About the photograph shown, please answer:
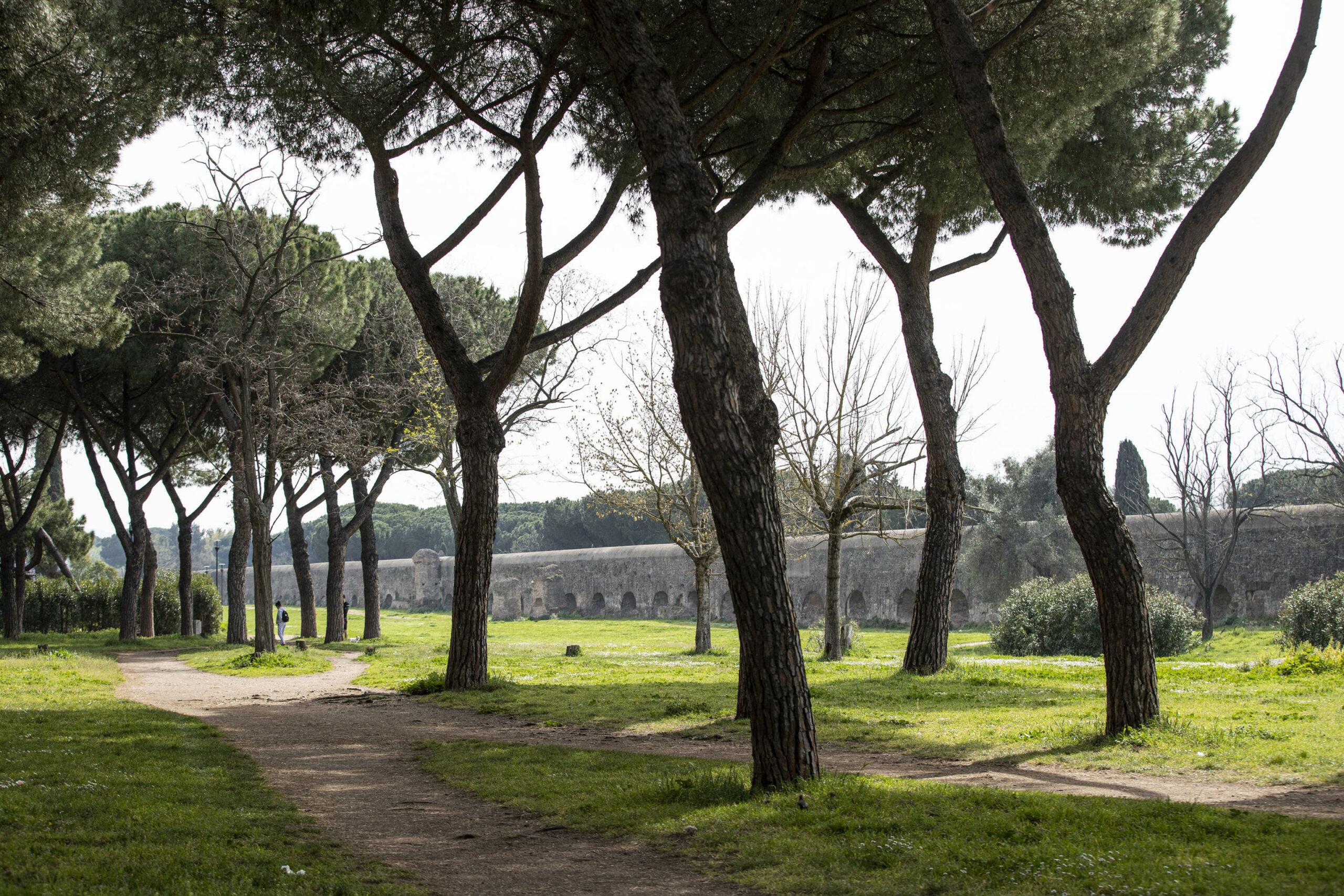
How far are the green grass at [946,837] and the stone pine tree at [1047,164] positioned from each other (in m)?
6.88

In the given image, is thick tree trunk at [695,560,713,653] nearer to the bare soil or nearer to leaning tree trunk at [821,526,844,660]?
leaning tree trunk at [821,526,844,660]

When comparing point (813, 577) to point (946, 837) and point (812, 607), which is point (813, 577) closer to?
point (812, 607)

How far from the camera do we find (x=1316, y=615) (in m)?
14.8

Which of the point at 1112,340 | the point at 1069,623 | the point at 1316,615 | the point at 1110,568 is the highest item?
the point at 1112,340

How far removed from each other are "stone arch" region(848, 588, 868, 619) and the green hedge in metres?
17.8

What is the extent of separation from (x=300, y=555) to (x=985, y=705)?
1719cm

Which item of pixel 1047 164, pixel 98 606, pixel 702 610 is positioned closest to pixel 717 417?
pixel 1047 164

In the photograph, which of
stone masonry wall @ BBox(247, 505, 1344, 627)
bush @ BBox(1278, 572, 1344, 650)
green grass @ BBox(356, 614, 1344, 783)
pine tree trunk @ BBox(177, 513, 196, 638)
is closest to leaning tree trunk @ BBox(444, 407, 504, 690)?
green grass @ BBox(356, 614, 1344, 783)

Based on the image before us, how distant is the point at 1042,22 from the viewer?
9352 mm

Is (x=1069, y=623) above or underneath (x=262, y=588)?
underneath

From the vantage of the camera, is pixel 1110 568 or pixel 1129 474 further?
pixel 1129 474

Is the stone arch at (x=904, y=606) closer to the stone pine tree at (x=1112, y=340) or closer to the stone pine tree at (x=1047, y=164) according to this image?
the stone pine tree at (x=1047, y=164)

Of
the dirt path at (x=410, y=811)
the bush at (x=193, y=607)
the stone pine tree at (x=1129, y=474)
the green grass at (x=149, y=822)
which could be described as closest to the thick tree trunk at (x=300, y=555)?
the bush at (x=193, y=607)

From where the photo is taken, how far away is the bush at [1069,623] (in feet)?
58.2
